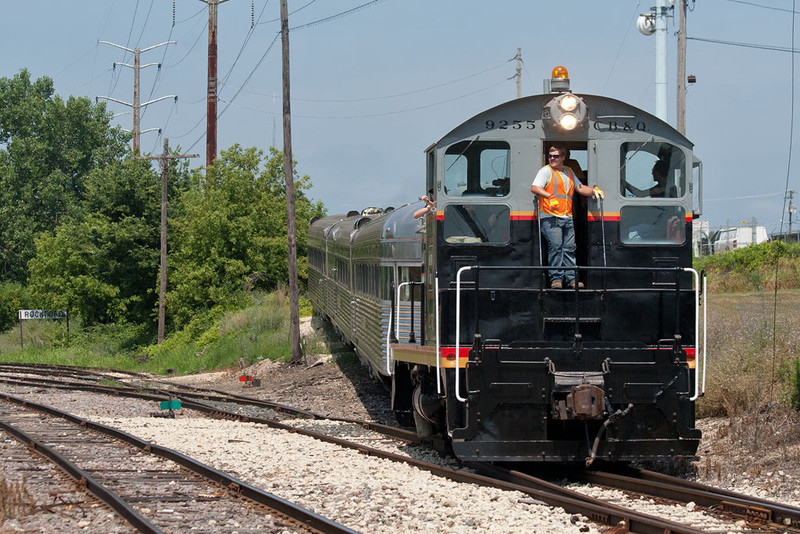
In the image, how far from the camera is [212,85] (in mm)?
36750

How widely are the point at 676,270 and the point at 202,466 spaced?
5116 mm

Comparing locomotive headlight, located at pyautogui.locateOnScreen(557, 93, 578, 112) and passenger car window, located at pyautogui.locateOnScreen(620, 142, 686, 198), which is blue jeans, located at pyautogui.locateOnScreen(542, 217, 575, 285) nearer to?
passenger car window, located at pyautogui.locateOnScreen(620, 142, 686, 198)

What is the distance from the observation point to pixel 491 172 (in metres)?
9.48

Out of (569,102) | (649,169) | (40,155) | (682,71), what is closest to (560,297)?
(649,169)

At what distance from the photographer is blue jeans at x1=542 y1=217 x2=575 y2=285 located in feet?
30.1

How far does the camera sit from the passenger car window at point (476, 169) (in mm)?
9422

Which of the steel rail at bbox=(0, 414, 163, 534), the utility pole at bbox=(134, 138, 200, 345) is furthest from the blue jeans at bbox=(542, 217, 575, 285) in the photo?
the utility pole at bbox=(134, 138, 200, 345)

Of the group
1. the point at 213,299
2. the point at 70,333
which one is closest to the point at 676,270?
the point at 213,299

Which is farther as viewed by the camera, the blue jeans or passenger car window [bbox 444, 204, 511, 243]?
passenger car window [bbox 444, 204, 511, 243]

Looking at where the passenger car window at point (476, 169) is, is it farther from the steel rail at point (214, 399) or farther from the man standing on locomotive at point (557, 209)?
the steel rail at point (214, 399)

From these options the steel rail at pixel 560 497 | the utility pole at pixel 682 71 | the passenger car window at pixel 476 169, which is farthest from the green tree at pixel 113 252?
the passenger car window at pixel 476 169

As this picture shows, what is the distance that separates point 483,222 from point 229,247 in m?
30.5

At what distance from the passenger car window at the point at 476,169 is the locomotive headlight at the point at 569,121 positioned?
60 centimetres

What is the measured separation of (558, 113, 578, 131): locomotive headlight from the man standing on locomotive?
9.7 inches
